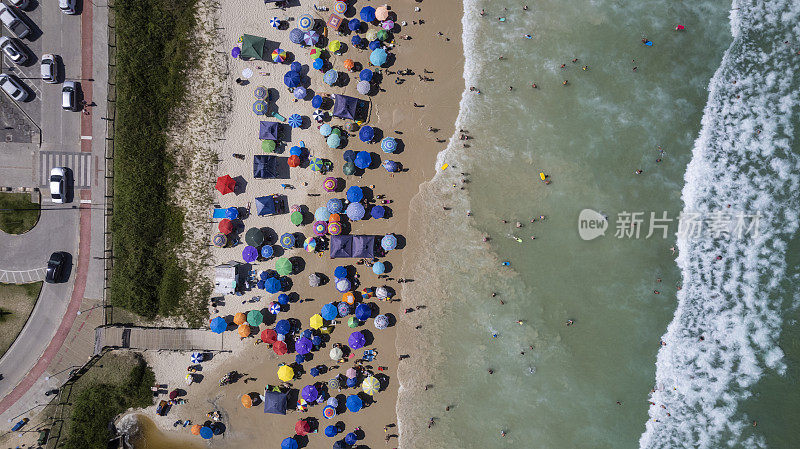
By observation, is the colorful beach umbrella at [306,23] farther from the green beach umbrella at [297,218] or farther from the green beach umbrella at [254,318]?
the green beach umbrella at [254,318]

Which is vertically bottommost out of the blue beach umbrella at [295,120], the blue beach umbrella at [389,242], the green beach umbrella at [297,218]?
the blue beach umbrella at [389,242]

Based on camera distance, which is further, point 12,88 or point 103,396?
point 103,396

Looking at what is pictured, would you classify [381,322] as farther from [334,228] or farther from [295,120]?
[295,120]

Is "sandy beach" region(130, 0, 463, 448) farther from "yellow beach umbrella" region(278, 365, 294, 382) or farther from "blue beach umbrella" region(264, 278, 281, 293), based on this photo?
"blue beach umbrella" region(264, 278, 281, 293)

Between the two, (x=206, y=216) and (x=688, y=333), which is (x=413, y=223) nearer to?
(x=206, y=216)

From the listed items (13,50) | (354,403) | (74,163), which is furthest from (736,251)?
(13,50)

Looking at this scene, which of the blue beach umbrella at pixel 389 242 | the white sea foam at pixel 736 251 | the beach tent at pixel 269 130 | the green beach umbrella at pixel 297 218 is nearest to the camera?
the white sea foam at pixel 736 251

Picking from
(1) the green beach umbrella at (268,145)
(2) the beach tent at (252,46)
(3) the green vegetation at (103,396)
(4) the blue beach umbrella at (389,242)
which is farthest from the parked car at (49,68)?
(4) the blue beach umbrella at (389,242)
